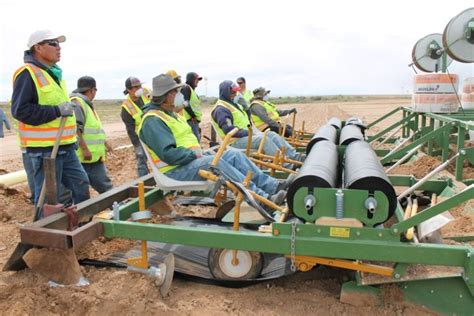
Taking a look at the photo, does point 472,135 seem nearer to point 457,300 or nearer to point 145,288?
point 457,300

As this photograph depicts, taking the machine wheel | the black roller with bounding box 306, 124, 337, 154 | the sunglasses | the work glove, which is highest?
the sunglasses

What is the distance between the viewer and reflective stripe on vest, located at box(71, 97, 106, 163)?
577 centimetres

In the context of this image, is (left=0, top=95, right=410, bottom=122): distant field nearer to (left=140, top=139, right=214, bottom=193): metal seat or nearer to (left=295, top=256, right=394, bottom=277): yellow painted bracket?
(left=140, top=139, right=214, bottom=193): metal seat

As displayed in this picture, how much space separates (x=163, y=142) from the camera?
14.9ft

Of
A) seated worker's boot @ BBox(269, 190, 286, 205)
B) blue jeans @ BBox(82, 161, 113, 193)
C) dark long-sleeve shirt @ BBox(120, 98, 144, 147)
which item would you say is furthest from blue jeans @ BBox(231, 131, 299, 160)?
seated worker's boot @ BBox(269, 190, 286, 205)

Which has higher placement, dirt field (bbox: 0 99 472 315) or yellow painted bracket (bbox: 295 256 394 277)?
yellow painted bracket (bbox: 295 256 394 277)

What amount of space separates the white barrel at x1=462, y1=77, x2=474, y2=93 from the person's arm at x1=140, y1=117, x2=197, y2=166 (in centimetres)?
790

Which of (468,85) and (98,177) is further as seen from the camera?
(468,85)

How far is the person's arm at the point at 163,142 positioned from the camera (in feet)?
14.9

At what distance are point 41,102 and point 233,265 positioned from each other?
2.37 meters

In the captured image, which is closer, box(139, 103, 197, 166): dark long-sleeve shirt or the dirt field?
the dirt field

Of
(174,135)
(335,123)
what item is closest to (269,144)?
(335,123)

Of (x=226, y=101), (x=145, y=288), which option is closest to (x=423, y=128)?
(x=226, y=101)

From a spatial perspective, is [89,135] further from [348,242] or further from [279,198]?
[348,242]
